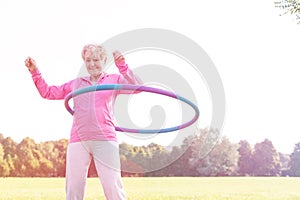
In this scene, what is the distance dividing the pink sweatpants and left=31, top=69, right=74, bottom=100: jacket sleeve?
0.51 metres

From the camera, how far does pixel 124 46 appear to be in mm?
4996

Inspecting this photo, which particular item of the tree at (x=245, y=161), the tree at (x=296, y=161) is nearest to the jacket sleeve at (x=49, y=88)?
the tree at (x=245, y=161)

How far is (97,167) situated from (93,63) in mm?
856

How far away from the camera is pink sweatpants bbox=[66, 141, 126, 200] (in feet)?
14.1

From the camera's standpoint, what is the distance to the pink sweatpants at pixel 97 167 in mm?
4301

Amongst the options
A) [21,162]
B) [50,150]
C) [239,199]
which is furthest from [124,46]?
[21,162]

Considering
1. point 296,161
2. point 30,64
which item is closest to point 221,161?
point 296,161

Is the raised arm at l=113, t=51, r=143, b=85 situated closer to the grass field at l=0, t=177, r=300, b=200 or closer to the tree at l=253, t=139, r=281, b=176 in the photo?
the grass field at l=0, t=177, r=300, b=200

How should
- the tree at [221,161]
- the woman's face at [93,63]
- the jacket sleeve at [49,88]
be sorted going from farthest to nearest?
1. the tree at [221,161]
2. the jacket sleeve at [49,88]
3. the woman's face at [93,63]

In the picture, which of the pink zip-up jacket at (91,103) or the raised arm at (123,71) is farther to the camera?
the raised arm at (123,71)

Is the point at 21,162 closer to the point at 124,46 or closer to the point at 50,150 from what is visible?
the point at 50,150

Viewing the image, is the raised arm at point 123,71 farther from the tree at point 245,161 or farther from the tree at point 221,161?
the tree at point 245,161

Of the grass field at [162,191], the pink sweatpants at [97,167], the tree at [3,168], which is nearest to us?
the pink sweatpants at [97,167]

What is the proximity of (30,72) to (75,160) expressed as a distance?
903mm
